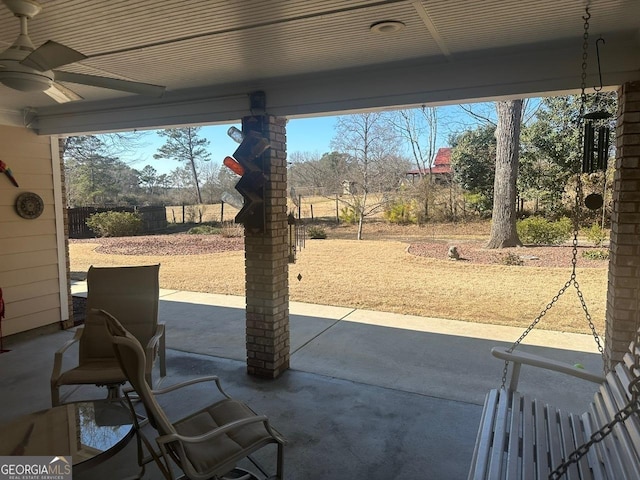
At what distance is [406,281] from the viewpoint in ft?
26.7

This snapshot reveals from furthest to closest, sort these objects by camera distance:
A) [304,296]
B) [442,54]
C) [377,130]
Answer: [377,130] → [304,296] → [442,54]

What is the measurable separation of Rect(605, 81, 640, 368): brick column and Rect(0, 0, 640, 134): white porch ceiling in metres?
0.21

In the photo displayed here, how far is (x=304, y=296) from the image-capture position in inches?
290

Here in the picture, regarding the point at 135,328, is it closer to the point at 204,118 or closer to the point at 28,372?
the point at 28,372

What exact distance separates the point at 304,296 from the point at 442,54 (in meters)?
5.10

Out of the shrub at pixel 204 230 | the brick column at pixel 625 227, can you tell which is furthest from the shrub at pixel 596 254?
the shrub at pixel 204 230

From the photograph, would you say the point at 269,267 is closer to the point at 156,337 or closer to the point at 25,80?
the point at 156,337

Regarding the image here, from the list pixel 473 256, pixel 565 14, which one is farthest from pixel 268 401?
pixel 473 256

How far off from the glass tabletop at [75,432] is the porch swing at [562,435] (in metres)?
1.74

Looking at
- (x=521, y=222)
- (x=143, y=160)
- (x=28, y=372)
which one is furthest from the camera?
(x=143, y=160)

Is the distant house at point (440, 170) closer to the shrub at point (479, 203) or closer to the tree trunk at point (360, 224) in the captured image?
the shrub at point (479, 203)

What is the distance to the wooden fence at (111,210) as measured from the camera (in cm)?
1374

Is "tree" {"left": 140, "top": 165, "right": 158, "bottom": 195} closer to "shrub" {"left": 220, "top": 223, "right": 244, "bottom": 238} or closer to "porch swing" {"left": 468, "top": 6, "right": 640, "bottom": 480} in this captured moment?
"shrub" {"left": 220, "top": 223, "right": 244, "bottom": 238}

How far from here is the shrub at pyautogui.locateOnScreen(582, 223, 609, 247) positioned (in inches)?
360
